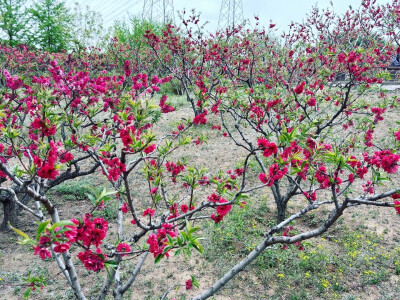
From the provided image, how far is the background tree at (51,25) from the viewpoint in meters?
Result: 23.5

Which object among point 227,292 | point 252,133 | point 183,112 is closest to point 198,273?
point 227,292

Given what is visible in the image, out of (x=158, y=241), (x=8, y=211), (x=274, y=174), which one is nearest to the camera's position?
(x=158, y=241)

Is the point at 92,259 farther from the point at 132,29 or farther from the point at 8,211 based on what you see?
the point at 132,29

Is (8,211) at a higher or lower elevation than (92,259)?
lower

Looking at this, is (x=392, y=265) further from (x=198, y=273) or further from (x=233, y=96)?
(x=233, y=96)

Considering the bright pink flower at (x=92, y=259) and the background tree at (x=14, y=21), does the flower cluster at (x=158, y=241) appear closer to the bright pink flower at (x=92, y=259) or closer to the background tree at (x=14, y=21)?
the bright pink flower at (x=92, y=259)

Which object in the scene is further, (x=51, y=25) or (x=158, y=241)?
(x=51, y=25)

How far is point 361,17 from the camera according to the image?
1012 cm

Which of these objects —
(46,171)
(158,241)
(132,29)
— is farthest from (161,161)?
(132,29)

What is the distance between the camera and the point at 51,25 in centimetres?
2377

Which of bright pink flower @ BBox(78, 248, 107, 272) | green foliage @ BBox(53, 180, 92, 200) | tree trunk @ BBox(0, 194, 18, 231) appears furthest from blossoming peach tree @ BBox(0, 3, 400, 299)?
green foliage @ BBox(53, 180, 92, 200)

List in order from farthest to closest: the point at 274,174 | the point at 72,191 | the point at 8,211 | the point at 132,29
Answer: the point at 132,29 < the point at 72,191 < the point at 8,211 < the point at 274,174

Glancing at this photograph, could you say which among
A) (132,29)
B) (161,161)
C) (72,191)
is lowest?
(72,191)

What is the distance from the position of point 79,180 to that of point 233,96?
14.6 feet
